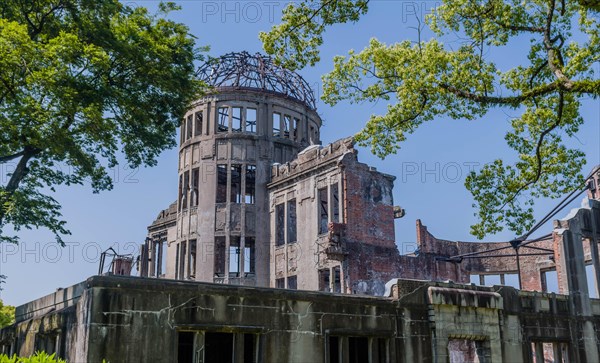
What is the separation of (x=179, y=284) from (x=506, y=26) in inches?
398

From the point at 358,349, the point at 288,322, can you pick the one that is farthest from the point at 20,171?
the point at 358,349

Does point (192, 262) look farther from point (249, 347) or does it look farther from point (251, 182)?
point (249, 347)

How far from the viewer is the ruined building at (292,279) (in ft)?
38.7

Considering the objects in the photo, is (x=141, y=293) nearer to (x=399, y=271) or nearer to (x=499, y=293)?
(x=499, y=293)

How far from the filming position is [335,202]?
3178 centimetres

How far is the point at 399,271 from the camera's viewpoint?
97.9 ft

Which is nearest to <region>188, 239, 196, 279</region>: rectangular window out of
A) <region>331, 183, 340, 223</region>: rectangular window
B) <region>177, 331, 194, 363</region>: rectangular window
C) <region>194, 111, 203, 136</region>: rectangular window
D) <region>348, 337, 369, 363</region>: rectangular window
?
<region>194, 111, 203, 136</region>: rectangular window

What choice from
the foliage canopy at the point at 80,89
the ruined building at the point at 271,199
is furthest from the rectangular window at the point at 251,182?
the foliage canopy at the point at 80,89

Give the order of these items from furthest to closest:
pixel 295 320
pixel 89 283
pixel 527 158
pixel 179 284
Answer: pixel 527 158 < pixel 295 320 < pixel 179 284 < pixel 89 283

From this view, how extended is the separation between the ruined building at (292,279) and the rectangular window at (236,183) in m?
0.11

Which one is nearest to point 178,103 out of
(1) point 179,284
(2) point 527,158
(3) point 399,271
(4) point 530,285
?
(1) point 179,284

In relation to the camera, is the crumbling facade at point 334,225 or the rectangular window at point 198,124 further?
the rectangular window at point 198,124

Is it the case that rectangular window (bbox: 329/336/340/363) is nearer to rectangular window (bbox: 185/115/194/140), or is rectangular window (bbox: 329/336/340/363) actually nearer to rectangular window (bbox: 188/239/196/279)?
rectangular window (bbox: 188/239/196/279)

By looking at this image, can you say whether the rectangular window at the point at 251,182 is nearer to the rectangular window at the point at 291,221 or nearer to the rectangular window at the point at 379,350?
the rectangular window at the point at 291,221
